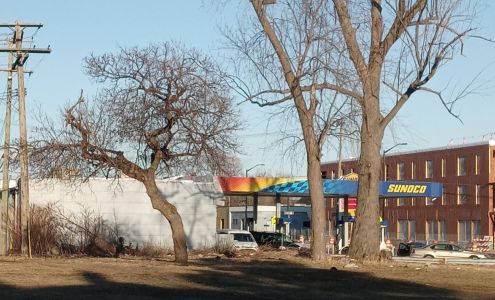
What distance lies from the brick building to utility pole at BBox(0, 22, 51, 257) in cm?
4454

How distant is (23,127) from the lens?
36688 millimetres

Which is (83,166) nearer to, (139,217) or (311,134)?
(311,134)

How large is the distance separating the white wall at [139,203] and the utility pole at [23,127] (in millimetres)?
5078

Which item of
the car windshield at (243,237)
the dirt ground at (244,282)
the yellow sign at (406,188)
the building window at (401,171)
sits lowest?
the car windshield at (243,237)

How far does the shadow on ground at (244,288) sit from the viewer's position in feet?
54.0

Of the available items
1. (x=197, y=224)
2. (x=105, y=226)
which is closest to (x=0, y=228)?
(x=105, y=226)

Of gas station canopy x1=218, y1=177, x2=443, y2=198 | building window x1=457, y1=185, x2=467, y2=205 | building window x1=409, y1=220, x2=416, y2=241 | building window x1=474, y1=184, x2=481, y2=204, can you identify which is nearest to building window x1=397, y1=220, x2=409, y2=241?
building window x1=409, y1=220, x2=416, y2=241

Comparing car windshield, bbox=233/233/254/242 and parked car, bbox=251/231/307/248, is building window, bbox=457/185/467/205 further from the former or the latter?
car windshield, bbox=233/233/254/242

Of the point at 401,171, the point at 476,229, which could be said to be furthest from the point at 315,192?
the point at 401,171

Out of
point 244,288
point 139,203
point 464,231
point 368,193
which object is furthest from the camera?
point 464,231

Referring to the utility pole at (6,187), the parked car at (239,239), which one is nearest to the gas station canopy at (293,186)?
the parked car at (239,239)

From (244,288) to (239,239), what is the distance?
95.0ft

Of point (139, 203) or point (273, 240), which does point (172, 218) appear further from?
point (273, 240)

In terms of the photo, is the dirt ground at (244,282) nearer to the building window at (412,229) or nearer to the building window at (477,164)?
the building window at (477,164)
